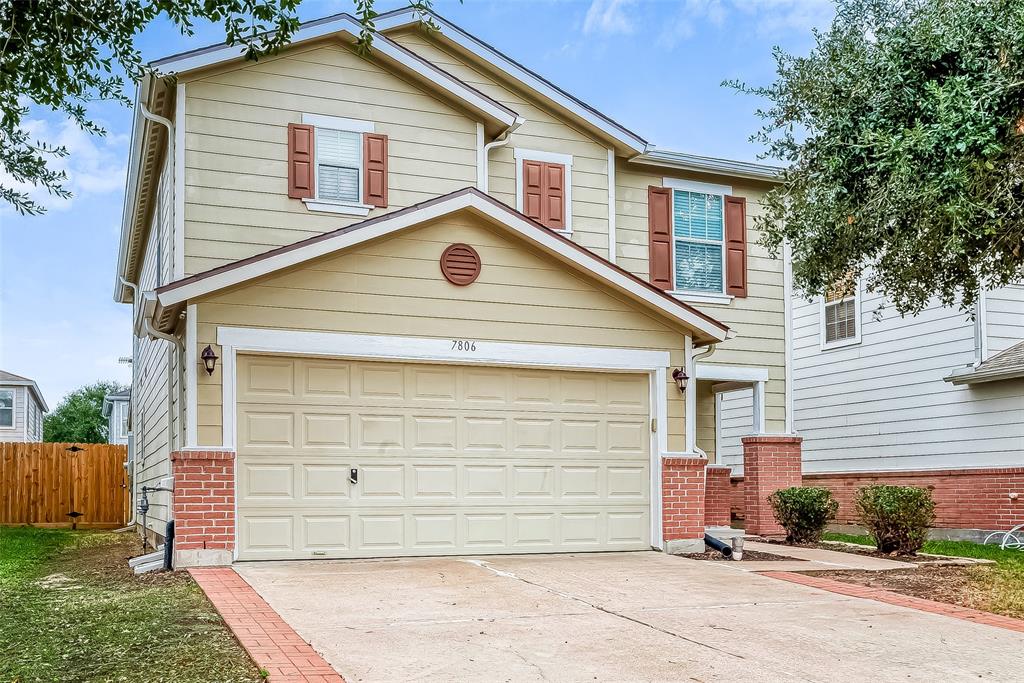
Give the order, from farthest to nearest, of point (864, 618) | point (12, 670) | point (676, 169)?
1. point (676, 169)
2. point (864, 618)
3. point (12, 670)

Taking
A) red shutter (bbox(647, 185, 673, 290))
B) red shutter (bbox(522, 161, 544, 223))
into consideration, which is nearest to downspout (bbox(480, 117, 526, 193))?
red shutter (bbox(522, 161, 544, 223))

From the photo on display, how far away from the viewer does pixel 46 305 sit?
37.3m

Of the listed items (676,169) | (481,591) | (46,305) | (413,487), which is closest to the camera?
(481,591)

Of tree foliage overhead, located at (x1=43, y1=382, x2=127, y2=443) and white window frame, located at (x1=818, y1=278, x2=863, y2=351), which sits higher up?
white window frame, located at (x1=818, y1=278, x2=863, y2=351)

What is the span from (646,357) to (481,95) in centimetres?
450

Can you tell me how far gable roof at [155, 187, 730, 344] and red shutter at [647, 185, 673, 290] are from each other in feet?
10.4

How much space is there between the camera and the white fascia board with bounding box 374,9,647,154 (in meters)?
15.6

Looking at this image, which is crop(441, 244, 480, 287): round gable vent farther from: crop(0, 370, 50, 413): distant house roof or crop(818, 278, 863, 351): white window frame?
crop(0, 370, 50, 413): distant house roof

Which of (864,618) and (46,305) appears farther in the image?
(46,305)

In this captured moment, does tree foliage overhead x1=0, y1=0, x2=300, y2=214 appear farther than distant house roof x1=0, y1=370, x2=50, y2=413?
No

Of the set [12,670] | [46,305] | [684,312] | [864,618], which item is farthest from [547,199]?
[46,305]

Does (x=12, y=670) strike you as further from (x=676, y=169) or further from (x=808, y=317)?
(x=808, y=317)

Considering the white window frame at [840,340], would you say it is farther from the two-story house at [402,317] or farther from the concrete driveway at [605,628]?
the concrete driveway at [605,628]

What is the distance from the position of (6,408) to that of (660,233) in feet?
110
